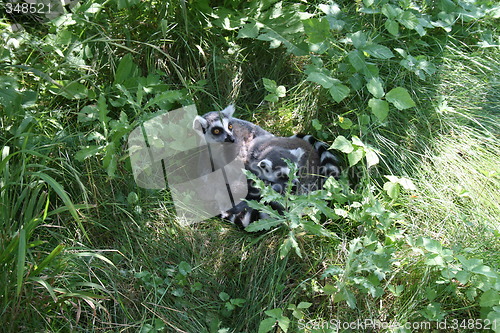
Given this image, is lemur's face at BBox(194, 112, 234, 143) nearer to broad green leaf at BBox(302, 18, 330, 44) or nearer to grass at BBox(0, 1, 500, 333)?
grass at BBox(0, 1, 500, 333)

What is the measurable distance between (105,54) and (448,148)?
209cm

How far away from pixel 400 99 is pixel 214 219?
3.94 ft

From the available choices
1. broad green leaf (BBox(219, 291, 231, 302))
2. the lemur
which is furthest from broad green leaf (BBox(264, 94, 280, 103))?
broad green leaf (BBox(219, 291, 231, 302))

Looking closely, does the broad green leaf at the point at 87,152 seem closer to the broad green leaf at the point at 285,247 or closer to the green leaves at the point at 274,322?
the broad green leaf at the point at 285,247

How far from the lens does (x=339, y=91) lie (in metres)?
2.74

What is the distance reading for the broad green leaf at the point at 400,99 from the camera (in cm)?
271

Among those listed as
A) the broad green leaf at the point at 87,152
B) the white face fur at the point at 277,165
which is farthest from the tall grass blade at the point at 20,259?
the white face fur at the point at 277,165

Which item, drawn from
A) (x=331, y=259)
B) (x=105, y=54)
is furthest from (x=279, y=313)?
(x=105, y=54)

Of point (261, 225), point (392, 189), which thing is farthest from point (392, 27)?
point (261, 225)

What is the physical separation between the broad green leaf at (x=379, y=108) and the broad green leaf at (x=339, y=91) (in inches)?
5.7

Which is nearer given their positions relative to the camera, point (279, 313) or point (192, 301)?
point (279, 313)

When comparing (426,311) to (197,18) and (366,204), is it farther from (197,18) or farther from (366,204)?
(197,18)

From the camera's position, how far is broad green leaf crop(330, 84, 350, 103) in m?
2.72

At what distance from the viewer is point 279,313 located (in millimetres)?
2178
